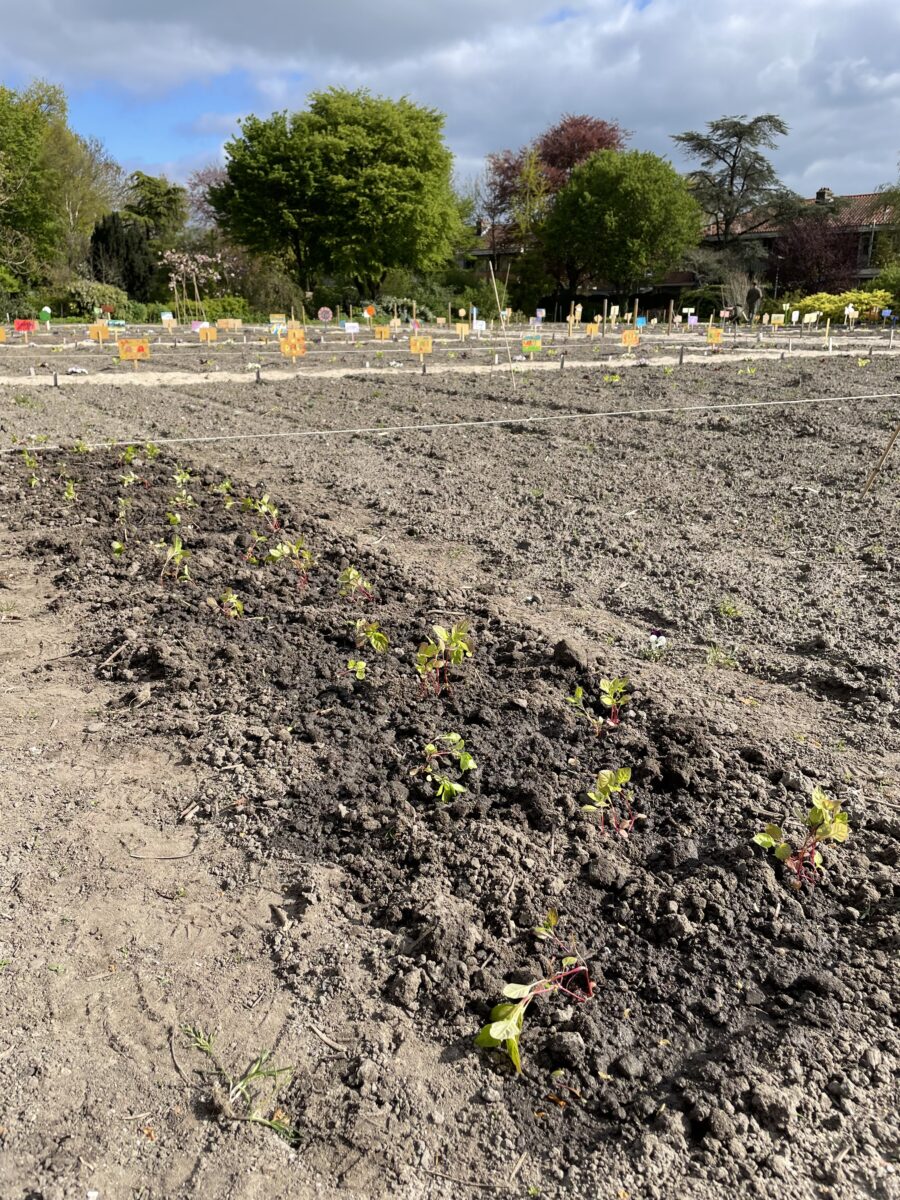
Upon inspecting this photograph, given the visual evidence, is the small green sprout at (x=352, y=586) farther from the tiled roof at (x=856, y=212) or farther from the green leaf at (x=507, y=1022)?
the tiled roof at (x=856, y=212)

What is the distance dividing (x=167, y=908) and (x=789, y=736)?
7.84ft

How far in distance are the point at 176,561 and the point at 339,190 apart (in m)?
39.5

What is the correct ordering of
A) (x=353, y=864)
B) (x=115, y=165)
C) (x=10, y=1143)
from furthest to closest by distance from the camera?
(x=115, y=165), (x=353, y=864), (x=10, y=1143)

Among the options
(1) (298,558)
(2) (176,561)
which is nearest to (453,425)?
(1) (298,558)

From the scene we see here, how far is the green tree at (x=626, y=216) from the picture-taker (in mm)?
45188

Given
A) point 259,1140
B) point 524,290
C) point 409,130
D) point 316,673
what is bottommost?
point 259,1140

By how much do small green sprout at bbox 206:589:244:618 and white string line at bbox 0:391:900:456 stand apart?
15.7ft

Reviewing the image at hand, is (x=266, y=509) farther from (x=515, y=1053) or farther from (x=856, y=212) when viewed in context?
(x=856, y=212)

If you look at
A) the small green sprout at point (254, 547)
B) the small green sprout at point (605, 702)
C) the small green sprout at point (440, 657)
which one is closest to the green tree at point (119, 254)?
the small green sprout at point (254, 547)

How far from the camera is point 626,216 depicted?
4559 centimetres

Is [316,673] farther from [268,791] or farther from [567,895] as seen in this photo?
[567,895]

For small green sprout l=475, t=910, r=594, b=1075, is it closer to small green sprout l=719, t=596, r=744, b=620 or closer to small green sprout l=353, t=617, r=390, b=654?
small green sprout l=353, t=617, r=390, b=654

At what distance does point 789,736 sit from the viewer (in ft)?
10.8

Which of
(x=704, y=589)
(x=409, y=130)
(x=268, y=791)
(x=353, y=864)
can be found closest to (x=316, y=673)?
(x=268, y=791)
